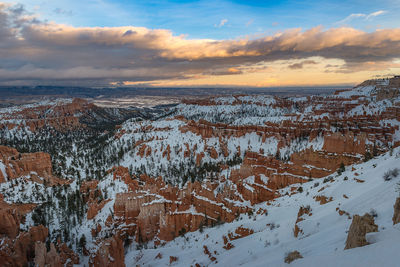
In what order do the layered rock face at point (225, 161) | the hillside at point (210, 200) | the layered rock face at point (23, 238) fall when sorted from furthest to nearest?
1. the layered rock face at point (225, 161)
2. the layered rock face at point (23, 238)
3. the hillside at point (210, 200)

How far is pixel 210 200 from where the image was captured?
33.5 meters

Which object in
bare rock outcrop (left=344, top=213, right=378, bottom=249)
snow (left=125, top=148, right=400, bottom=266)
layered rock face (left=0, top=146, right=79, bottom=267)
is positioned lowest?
layered rock face (left=0, top=146, right=79, bottom=267)

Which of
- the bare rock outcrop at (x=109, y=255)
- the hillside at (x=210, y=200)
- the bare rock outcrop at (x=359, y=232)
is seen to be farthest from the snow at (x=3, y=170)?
the bare rock outcrop at (x=359, y=232)

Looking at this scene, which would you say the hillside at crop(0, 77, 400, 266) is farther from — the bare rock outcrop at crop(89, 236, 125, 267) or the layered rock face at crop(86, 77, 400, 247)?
the layered rock face at crop(86, 77, 400, 247)

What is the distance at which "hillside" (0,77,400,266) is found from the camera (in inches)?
584

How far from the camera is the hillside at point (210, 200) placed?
14828 millimetres

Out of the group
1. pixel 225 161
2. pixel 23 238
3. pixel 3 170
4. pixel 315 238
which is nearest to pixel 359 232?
pixel 315 238

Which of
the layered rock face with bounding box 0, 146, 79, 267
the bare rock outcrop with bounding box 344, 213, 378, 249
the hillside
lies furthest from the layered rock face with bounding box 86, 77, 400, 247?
the layered rock face with bounding box 0, 146, 79, 267

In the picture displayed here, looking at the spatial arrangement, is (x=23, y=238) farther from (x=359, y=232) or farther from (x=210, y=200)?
(x=359, y=232)

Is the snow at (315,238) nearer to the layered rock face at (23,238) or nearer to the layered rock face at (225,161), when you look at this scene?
the layered rock face at (225,161)

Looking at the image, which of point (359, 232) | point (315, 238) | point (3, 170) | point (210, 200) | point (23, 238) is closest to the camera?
point (359, 232)

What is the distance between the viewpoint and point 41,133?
493 ft

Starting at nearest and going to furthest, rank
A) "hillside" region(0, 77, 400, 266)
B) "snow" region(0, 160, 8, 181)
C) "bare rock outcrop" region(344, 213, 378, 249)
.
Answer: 1. "bare rock outcrop" region(344, 213, 378, 249)
2. "hillside" region(0, 77, 400, 266)
3. "snow" region(0, 160, 8, 181)

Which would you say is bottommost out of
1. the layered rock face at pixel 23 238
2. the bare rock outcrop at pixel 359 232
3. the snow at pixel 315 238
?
the layered rock face at pixel 23 238
